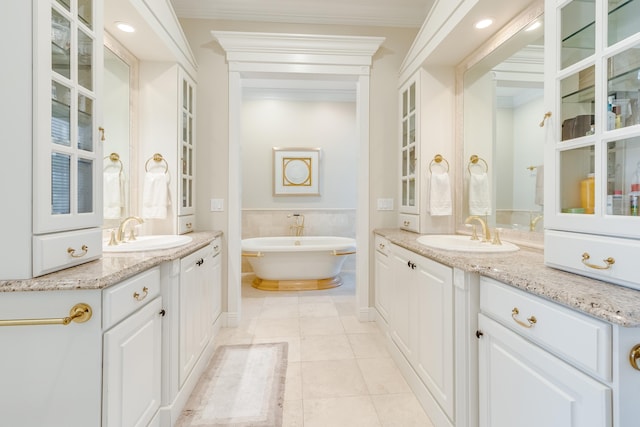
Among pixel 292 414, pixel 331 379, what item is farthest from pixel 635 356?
pixel 331 379

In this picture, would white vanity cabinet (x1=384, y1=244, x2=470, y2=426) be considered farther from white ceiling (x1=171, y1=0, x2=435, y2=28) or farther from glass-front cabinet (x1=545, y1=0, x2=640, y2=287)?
white ceiling (x1=171, y1=0, x2=435, y2=28)

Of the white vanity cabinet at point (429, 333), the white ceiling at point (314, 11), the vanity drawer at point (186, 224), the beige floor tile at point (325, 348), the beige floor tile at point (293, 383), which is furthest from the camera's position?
the white ceiling at point (314, 11)

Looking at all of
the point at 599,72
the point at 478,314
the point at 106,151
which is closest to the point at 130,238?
the point at 106,151

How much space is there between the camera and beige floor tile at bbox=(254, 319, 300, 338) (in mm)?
2643

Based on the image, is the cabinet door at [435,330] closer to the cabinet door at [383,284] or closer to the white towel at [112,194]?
the cabinet door at [383,284]

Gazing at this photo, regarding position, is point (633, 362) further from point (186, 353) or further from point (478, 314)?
point (186, 353)

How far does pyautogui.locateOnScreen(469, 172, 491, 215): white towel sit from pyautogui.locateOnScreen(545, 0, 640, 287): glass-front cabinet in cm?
98

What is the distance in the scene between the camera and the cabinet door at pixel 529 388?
0.77m

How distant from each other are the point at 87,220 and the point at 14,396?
0.63 meters

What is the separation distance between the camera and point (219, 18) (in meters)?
2.82

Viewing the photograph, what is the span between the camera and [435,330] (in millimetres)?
1542

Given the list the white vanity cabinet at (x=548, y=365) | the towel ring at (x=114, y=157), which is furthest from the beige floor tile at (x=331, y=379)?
the towel ring at (x=114, y=157)

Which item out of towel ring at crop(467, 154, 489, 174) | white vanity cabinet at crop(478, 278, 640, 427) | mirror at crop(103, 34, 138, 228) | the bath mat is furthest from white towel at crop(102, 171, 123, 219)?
towel ring at crop(467, 154, 489, 174)

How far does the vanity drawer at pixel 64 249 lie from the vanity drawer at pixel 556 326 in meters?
1.64
